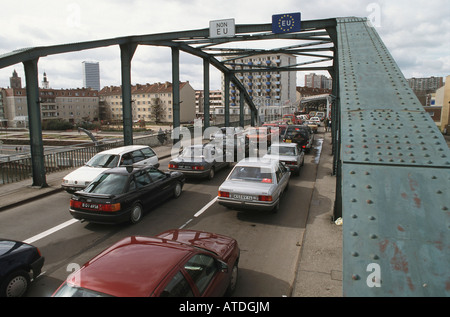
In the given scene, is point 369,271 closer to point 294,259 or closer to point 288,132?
point 294,259

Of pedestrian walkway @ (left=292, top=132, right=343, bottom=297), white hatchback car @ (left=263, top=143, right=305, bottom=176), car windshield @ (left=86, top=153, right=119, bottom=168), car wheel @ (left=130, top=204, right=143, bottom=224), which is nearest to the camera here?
pedestrian walkway @ (left=292, top=132, right=343, bottom=297)

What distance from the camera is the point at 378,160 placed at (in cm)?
272

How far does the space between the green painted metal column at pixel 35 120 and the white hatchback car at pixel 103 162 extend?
2.00 meters

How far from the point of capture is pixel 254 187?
28.7 feet

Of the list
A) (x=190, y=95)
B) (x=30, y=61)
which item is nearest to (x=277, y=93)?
(x=190, y=95)

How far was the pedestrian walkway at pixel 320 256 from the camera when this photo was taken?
518 cm

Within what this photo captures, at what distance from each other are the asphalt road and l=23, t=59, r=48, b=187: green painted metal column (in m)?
1.37

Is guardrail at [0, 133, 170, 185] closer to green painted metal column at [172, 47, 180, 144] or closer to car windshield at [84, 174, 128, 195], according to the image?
green painted metal column at [172, 47, 180, 144]

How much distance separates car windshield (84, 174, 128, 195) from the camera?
323 inches

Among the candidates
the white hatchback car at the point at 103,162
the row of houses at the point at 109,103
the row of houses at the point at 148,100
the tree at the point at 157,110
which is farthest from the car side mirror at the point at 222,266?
the tree at the point at 157,110

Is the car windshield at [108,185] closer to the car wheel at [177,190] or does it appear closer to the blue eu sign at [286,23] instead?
the car wheel at [177,190]

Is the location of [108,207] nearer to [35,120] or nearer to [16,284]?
[16,284]

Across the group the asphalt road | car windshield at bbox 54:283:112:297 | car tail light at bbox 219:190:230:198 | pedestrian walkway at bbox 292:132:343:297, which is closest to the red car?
car windshield at bbox 54:283:112:297

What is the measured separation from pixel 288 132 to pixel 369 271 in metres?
21.2
